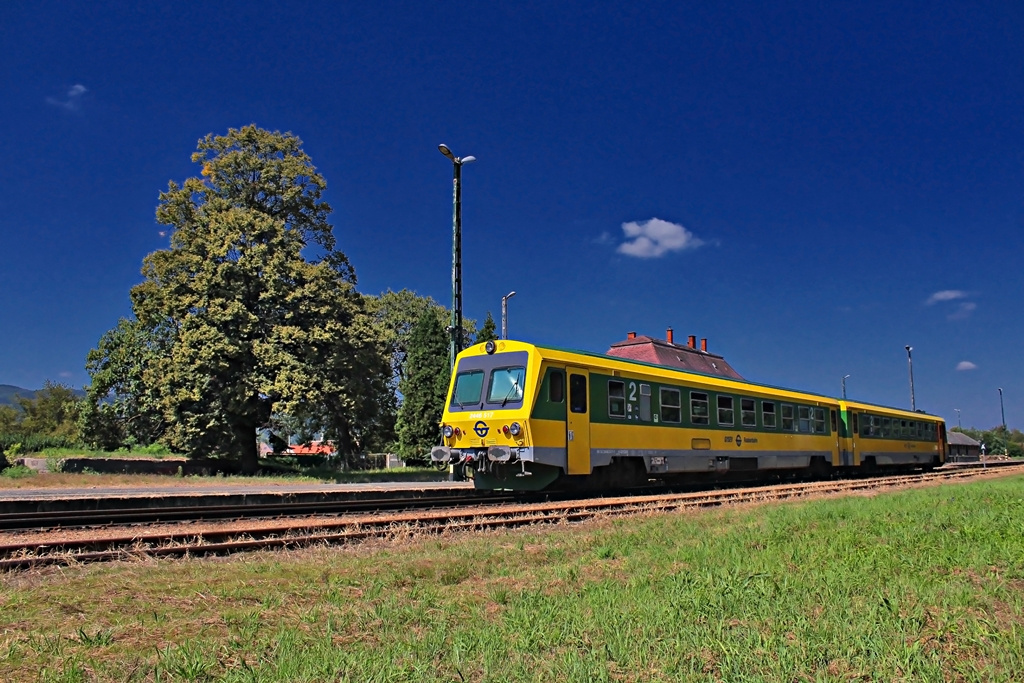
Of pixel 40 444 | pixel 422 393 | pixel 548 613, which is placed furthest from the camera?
pixel 40 444

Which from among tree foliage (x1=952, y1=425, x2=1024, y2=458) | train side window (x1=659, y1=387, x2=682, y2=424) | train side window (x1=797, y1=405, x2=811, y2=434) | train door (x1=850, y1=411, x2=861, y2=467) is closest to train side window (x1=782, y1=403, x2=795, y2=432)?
train side window (x1=797, y1=405, x2=811, y2=434)

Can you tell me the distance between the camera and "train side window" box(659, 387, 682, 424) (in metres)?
17.6

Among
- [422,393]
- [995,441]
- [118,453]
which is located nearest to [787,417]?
[422,393]

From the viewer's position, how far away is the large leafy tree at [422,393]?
125ft

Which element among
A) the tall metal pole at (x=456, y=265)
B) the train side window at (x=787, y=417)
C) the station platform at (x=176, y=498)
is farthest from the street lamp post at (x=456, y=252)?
the train side window at (x=787, y=417)

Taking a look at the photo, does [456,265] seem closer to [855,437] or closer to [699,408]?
[699,408]

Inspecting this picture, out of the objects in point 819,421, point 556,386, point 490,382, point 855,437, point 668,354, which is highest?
point 668,354

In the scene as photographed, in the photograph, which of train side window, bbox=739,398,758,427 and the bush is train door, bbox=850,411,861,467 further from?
the bush

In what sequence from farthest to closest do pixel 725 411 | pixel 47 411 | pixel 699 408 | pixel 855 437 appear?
1. pixel 47 411
2. pixel 855 437
3. pixel 725 411
4. pixel 699 408

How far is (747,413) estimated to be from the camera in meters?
20.5

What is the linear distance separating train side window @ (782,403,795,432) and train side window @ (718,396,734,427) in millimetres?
3351

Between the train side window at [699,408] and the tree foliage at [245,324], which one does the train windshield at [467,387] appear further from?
the tree foliage at [245,324]

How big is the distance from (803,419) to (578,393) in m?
11.3

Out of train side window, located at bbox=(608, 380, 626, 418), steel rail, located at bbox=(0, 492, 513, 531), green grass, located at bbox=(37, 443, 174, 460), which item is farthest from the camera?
green grass, located at bbox=(37, 443, 174, 460)
